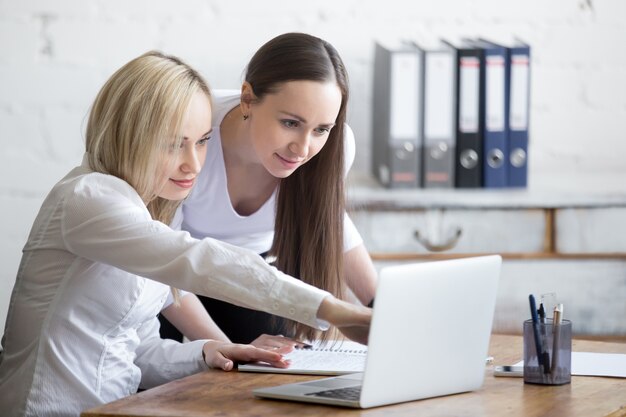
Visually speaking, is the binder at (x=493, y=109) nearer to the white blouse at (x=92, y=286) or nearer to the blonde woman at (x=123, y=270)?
the blonde woman at (x=123, y=270)

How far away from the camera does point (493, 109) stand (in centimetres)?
246

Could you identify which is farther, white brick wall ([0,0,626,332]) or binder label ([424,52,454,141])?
white brick wall ([0,0,626,332])

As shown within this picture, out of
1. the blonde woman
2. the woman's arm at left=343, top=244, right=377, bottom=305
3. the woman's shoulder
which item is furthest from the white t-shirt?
the woman's shoulder

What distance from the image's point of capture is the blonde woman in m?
1.22

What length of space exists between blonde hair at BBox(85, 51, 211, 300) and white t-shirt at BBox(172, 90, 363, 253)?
0.37 meters

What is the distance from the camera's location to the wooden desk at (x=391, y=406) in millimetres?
1112

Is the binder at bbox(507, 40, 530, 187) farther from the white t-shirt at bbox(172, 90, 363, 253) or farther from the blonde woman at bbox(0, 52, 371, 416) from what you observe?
the blonde woman at bbox(0, 52, 371, 416)

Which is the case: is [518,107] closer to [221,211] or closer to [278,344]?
[221,211]

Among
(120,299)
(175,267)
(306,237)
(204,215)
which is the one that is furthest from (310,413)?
(204,215)

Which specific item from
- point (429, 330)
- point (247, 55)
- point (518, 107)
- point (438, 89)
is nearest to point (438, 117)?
point (438, 89)

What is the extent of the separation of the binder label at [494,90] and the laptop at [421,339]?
1.23 metres

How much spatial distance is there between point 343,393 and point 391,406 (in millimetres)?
63

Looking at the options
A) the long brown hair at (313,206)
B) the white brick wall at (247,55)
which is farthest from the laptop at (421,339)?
the white brick wall at (247,55)

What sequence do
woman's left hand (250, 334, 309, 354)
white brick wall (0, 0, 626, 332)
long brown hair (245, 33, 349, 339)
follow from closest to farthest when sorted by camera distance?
woman's left hand (250, 334, 309, 354) < long brown hair (245, 33, 349, 339) < white brick wall (0, 0, 626, 332)
